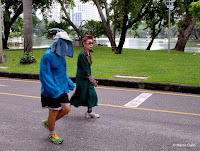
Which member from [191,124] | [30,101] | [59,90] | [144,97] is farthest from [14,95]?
[191,124]

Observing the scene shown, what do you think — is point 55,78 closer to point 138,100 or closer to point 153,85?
point 138,100

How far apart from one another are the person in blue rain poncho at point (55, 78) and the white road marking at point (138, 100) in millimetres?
2890

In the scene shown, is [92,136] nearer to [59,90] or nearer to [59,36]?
[59,90]

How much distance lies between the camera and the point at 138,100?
7785mm

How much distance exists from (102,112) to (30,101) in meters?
2.09

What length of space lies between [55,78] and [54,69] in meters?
0.14

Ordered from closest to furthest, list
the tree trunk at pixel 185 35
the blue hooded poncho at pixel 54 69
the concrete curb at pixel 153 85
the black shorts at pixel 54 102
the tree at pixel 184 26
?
1. the blue hooded poncho at pixel 54 69
2. the black shorts at pixel 54 102
3. the concrete curb at pixel 153 85
4. the tree at pixel 184 26
5. the tree trunk at pixel 185 35

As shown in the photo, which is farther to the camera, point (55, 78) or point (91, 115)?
point (91, 115)

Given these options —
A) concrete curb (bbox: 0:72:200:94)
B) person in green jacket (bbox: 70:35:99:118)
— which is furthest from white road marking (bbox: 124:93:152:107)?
person in green jacket (bbox: 70:35:99:118)

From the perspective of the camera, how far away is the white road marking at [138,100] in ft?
24.0

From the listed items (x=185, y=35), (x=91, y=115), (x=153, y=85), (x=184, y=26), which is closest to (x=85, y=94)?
(x=91, y=115)

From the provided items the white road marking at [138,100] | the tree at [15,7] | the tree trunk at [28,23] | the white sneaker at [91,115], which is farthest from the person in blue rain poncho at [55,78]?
the tree at [15,7]

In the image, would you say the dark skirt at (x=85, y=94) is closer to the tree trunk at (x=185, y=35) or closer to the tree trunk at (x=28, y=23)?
the tree trunk at (x=28, y=23)

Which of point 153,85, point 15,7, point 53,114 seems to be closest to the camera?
point 53,114
